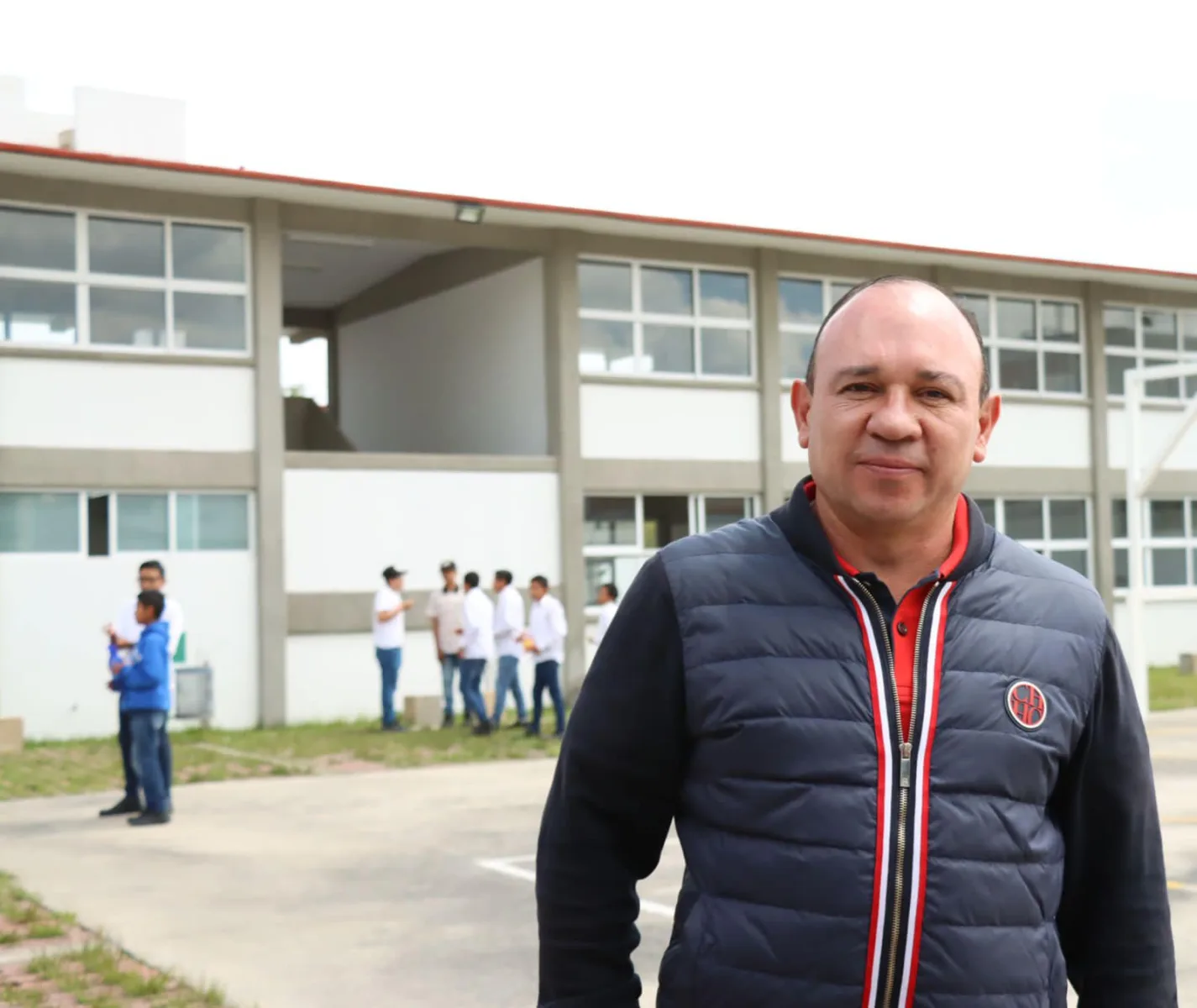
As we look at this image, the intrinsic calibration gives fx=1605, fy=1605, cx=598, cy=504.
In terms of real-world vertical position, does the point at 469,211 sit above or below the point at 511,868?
above

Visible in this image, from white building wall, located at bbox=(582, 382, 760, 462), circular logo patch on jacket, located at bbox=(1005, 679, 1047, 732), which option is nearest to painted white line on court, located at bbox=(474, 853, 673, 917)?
circular logo patch on jacket, located at bbox=(1005, 679, 1047, 732)

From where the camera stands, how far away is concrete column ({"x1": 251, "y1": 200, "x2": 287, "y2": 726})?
19.2m

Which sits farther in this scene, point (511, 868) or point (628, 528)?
point (628, 528)

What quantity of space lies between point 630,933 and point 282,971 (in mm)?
4811

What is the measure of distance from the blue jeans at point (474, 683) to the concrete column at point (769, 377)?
7181mm

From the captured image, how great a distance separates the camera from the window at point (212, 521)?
18891mm

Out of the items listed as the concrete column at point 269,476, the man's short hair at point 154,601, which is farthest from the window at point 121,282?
the man's short hair at point 154,601

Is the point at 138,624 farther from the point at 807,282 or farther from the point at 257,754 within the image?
the point at 807,282

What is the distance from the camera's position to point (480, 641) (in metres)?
16.8

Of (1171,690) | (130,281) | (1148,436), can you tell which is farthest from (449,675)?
(1148,436)

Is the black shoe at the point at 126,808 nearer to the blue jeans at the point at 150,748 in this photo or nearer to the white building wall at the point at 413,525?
the blue jeans at the point at 150,748

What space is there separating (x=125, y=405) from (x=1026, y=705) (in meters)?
17.5

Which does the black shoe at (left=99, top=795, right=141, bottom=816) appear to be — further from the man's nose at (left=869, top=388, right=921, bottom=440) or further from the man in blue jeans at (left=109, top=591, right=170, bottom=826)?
the man's nose at (left=869, top=388, right=921, bottom=440)

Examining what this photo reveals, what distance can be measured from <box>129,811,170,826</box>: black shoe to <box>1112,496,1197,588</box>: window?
1982 cm
